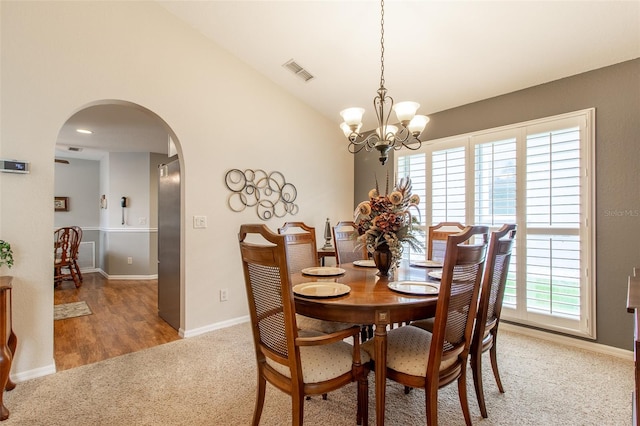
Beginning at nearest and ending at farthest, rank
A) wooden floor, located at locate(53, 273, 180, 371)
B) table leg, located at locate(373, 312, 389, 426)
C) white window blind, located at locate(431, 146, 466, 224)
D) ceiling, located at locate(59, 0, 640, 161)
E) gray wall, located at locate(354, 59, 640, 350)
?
table leg, located at locate(373, 312, 389, 426), ceiling, located at locate(59, 0, 640, 161), gray wall, located at locate(354, 59, 640, 350), wooden floor, located at locate(53, 273, 180, 371), white window blind, located at locate(431, 146, 466, 224)

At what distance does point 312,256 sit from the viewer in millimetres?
2803

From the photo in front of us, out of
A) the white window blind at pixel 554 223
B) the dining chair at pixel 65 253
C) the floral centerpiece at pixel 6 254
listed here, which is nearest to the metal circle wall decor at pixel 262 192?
the floral centerpiece at pixel 6 254

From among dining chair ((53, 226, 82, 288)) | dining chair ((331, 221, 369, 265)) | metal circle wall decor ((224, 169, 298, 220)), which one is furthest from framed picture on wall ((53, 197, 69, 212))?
dining chair ((331, 221, 369, 265))

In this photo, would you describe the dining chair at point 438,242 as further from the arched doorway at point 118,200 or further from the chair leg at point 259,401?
the arched doorway at point 118,200

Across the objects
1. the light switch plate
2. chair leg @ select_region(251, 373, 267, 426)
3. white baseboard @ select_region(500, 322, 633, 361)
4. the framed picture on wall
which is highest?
the framed picture on wall

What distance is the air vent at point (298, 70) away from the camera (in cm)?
337

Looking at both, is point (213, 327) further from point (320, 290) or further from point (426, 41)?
point (426, 41)

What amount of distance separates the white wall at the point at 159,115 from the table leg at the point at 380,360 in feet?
7.24

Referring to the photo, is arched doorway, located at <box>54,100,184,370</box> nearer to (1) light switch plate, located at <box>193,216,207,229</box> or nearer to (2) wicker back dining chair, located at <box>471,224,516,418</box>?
(1) light switch plate, located at <box>193,216,207,229</box>

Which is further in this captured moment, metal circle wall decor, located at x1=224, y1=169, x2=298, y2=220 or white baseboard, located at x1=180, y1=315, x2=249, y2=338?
metal circle wall decor, located at x1=224, y1=169, x2=298, y2=220

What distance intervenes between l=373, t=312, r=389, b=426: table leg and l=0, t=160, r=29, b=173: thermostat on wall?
260cm

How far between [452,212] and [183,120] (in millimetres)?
3085

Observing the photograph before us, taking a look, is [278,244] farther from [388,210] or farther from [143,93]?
[143,93]

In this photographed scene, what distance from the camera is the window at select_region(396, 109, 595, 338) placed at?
2.70m
